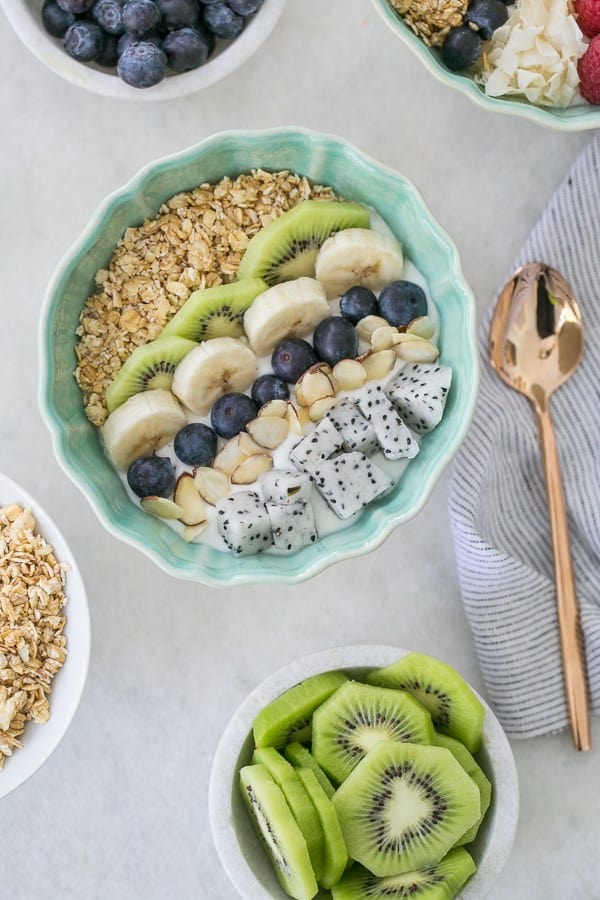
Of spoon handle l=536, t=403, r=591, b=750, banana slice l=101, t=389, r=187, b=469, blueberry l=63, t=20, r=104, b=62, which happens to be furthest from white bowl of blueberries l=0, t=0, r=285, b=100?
spoon handle l=536, t=403, r=591, b=750

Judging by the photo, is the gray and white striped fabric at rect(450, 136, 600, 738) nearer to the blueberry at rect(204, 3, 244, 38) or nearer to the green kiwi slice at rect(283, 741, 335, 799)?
the green kiwi slice at rect(283, 741, 335, 799)

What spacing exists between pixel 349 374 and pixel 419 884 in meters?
0.49

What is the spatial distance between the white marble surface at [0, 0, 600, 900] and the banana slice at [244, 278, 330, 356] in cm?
22

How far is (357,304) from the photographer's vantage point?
1.16m

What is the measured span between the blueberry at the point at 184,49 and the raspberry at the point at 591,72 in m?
0.39

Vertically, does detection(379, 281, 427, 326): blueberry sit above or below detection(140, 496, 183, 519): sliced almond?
above

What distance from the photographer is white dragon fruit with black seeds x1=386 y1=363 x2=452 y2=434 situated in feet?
3.64

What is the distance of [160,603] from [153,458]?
181 mm

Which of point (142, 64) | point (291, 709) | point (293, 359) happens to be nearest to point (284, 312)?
point (293, 359)

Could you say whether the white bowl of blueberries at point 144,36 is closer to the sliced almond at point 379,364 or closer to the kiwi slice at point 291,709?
the sliced almond at point 379,364

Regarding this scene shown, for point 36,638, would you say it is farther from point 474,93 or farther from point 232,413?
point 474,93

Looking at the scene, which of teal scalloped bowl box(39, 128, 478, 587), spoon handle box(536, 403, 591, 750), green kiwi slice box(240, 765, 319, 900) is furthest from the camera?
spoon handle box(536, 403, 591, 750)

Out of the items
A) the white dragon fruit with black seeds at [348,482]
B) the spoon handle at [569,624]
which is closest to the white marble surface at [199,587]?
the spoon handle at [569,624]

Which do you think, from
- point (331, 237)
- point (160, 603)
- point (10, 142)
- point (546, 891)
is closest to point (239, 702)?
point (160, 603)
